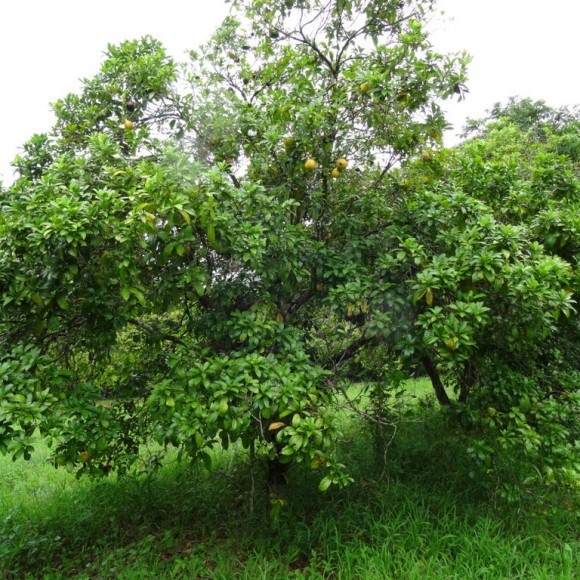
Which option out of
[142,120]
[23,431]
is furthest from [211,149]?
[23,431]

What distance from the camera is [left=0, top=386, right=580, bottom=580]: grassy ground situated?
9.09 ft

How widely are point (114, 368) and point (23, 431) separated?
5.43ft

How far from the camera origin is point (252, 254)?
2.47 m

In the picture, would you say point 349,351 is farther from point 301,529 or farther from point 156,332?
point 156,332

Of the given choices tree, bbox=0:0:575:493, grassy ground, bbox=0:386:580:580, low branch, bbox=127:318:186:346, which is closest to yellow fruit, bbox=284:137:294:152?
tree, bbox=0:0:575:493

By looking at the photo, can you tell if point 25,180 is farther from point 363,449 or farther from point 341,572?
point 363,449

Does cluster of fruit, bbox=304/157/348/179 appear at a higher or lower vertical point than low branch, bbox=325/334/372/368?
higher

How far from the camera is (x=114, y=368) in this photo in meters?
3.69

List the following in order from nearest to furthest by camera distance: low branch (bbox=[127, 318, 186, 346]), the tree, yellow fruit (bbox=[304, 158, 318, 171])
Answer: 1. the tree
2. yellow fruit (bbox=[304, 158, 318, 171])
3. low branch (bbox=[127, 318, 186, 346])

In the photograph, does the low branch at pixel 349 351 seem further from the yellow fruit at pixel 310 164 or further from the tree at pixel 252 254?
the yellow fruit at pixel 310 164

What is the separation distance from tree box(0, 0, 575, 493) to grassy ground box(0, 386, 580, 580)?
487 millimetres

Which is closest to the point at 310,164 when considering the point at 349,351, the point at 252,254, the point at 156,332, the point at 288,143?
the point at 288,143

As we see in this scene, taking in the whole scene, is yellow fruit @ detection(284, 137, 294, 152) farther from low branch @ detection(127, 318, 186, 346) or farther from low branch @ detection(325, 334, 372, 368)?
low branch @ detection(127, 318, 186, 346)

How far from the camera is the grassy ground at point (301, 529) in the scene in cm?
277
